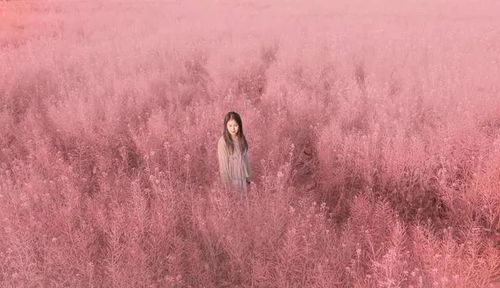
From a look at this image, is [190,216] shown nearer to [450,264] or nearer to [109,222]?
[109,222]

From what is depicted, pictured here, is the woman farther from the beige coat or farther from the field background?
the field background

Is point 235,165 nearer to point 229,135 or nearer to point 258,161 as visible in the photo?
point 229,135

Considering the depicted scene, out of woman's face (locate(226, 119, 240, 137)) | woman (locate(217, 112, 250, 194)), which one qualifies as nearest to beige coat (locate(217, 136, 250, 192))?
woman (locate(217, 112, 250, 194))

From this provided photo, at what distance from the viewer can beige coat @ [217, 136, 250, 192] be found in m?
4.04

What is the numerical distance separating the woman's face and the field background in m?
0.58

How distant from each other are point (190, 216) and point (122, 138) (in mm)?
2084

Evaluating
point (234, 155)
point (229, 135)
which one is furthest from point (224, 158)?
point (229, 135)

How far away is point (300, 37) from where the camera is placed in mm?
9594

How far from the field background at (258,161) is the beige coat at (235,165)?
0.20 metres

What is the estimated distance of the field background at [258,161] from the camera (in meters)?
3.19

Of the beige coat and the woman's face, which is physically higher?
the woman's face

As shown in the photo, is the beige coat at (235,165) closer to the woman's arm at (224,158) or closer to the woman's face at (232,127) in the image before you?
the woman's arm at (224,158)

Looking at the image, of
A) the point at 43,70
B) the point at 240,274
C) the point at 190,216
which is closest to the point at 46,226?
the point at 190,216

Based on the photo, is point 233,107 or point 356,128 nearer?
point 356,128
